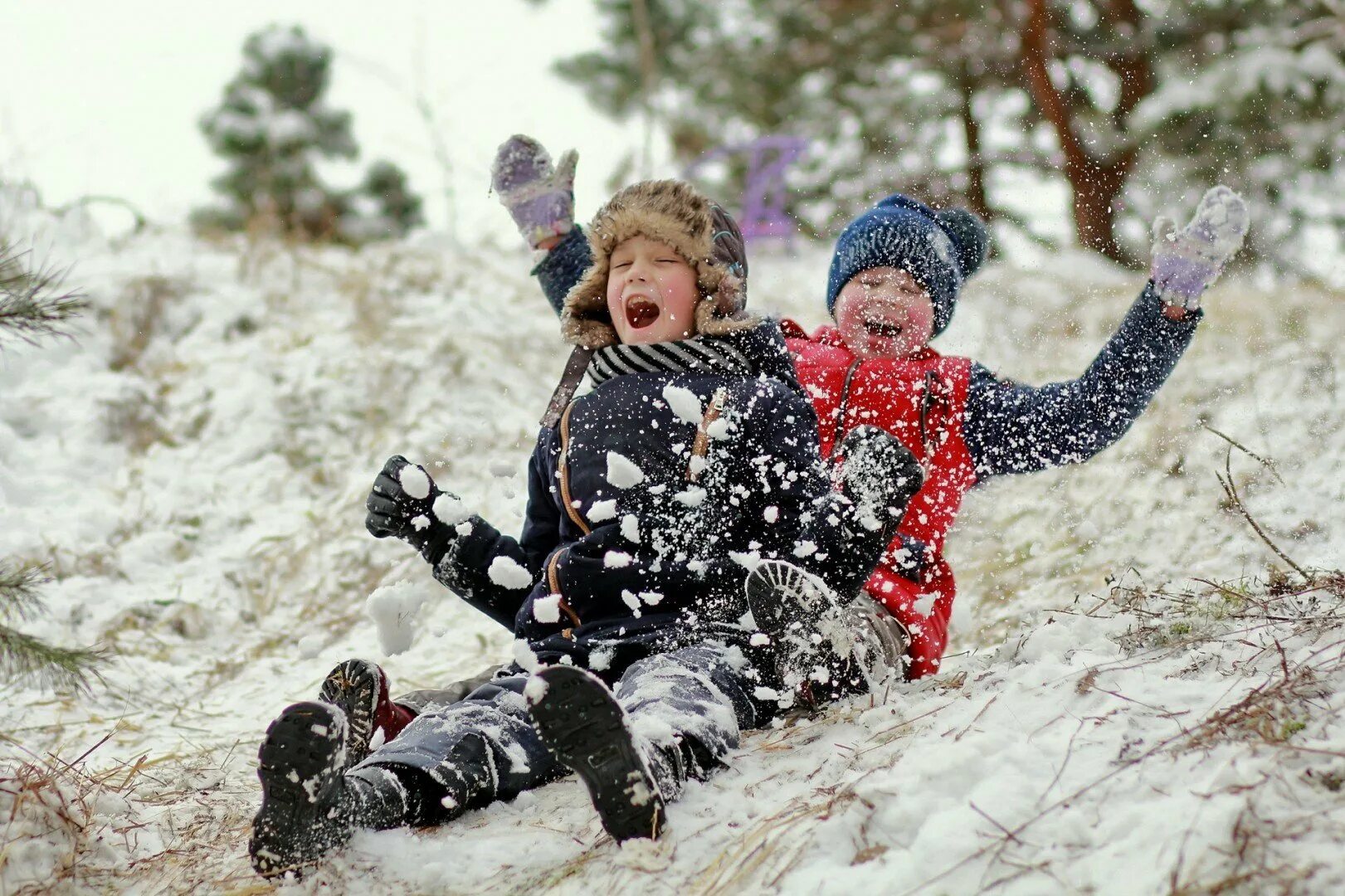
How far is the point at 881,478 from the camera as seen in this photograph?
2.24m

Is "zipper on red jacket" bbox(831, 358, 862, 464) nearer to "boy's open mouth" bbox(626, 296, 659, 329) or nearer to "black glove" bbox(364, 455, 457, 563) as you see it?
"boy's open mouth" bbox(626, 296, 659, 329)

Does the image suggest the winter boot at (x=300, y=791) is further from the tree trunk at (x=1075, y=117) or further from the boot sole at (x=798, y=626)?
the tree trunk at (x=1075, y=117)

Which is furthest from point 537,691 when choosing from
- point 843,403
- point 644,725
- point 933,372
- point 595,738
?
point 933,372

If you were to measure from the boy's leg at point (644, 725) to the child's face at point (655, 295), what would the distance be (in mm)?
810

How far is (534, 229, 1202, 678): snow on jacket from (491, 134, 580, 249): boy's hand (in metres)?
0.89

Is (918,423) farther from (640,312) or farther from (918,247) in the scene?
(640,312)

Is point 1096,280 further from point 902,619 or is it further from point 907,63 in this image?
point 902,619

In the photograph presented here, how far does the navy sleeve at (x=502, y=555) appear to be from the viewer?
2.65 m

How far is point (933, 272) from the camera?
3234 mm

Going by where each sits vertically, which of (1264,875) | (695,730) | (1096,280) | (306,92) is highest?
(306,92)

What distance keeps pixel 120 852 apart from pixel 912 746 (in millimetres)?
1467

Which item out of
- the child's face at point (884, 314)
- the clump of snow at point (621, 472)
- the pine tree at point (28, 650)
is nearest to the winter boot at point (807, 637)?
the clump of snow at point (621, 472)

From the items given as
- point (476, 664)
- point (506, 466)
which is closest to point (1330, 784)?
point (506, 466)

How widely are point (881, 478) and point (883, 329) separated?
1038 mm
